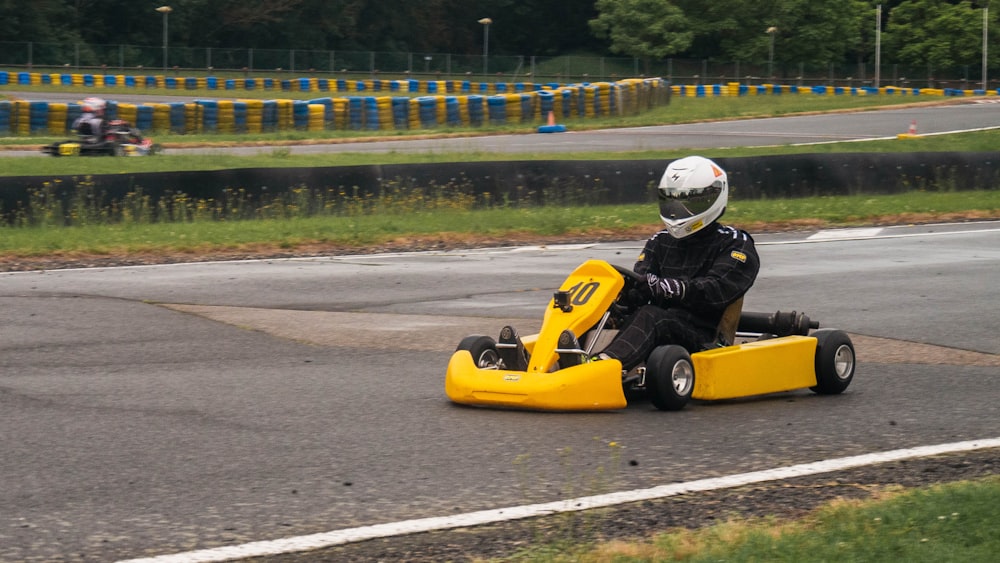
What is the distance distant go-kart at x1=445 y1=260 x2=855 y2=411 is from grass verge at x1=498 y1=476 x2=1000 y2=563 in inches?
73.2

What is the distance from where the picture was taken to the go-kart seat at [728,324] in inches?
288

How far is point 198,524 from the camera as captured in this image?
15.6 ft

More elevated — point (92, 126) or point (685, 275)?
point (92, 126)

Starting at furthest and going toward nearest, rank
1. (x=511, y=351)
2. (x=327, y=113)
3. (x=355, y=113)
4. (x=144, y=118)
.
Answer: (x=355, y=113) < (x=327, y=113) < (x=144, y=118) < (x=511, y=351)

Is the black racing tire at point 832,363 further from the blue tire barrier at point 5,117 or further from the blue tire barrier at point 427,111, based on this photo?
the blue tire barrier at point 427,111

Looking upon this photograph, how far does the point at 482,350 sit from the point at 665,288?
981 millimetres

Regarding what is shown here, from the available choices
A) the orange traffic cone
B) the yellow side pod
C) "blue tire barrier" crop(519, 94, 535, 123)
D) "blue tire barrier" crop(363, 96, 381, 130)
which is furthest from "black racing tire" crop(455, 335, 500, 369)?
"blue tire barrier" crop(519, 94, 535, 123)

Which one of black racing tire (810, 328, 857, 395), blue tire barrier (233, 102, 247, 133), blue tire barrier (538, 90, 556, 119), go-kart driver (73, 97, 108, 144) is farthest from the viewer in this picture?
blue tire barrier (538, 90, 556, 119)

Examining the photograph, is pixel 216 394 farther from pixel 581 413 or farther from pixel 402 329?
pixel 402 329

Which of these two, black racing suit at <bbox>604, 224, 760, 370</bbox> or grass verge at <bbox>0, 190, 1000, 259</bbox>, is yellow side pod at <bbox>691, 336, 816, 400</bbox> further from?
grass verge at <bbox>0, 190, 1000, 259</bbox>

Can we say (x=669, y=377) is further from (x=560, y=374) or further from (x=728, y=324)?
(x=728, y=324)

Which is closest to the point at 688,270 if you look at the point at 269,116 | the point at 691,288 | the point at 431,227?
the point at 691,288

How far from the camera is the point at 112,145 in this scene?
23.5 metres

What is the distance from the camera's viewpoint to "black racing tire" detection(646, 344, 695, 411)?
6.73 metres
